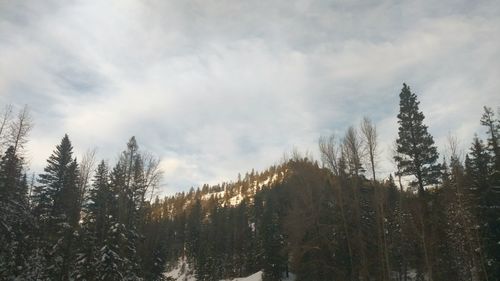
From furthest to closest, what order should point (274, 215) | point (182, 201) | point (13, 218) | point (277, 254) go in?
1. point (182, 201)
2. point (274, 215)
3. point (277, 254)
4. point (13, 218)

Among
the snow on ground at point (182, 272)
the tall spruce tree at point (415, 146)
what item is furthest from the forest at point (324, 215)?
the snow on ground at point (182, 272)

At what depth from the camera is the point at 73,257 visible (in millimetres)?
35438

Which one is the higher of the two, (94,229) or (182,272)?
→ (94,229)

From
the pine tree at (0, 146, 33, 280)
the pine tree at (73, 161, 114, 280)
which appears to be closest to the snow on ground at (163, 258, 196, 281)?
the pine tree at (73, 161, 114, 280)

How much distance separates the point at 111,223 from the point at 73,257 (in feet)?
17.5

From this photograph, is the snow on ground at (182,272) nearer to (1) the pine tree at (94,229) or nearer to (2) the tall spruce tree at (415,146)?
(1) the pine tree at (94,229)

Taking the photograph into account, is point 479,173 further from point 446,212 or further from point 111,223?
point 111,223

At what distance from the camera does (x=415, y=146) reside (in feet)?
113

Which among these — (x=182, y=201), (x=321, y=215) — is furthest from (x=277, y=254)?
(x=182, y=201)

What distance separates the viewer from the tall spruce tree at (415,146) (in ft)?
110

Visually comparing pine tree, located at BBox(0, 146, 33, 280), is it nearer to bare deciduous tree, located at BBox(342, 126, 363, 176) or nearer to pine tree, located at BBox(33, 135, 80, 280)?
pine tree, located at BBox(33, 135, 80, 280)

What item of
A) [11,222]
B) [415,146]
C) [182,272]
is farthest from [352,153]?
[182,272]

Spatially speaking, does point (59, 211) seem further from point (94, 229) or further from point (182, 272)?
point (182, 272)

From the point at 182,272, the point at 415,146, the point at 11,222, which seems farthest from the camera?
the point at 182,272
